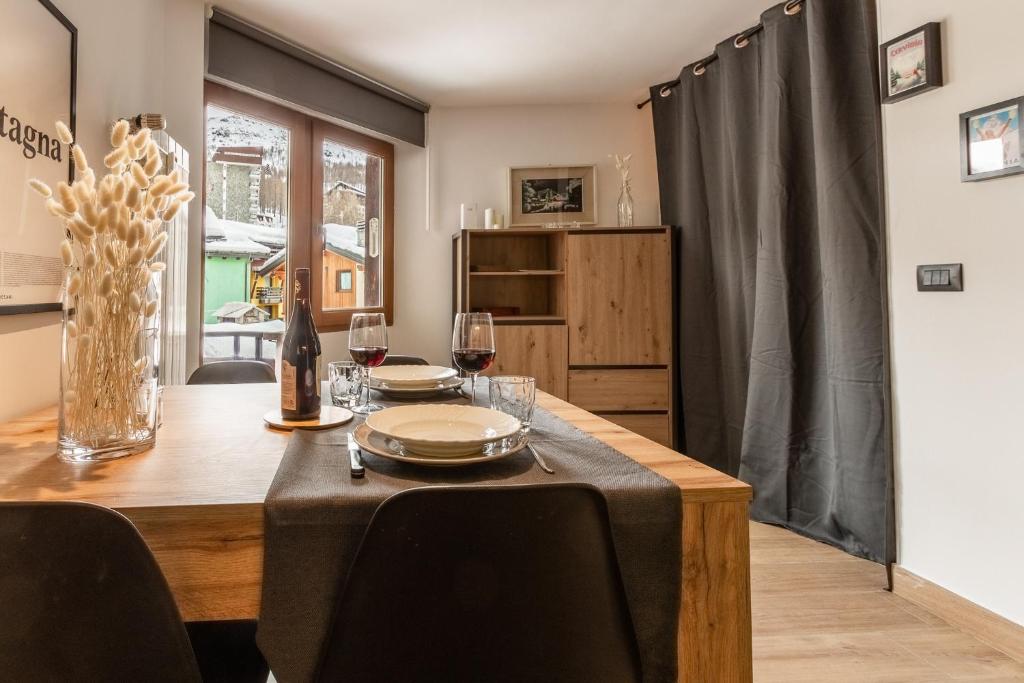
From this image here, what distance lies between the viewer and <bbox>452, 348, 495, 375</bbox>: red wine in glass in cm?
129

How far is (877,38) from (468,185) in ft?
8.07

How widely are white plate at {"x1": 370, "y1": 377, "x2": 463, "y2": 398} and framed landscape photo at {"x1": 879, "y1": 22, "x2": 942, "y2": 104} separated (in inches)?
68.2

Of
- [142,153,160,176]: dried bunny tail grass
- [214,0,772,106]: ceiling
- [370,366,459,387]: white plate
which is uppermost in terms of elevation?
[214,0,772,106]: ceiling

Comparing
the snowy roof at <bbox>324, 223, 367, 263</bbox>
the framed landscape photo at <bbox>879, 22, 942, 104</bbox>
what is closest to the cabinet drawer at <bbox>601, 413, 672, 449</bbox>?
the snowy roof at <bbox>324, 223, 367, 263</bbox>

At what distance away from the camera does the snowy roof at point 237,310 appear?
10.3 feet

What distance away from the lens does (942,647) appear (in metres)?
1.74

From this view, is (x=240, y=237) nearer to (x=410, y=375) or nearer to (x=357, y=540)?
(x=410, y=375)

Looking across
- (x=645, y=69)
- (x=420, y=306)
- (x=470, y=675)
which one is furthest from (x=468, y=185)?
(x=470, y=675)

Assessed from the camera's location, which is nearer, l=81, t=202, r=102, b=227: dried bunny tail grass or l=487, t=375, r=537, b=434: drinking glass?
l=81, t=202, r=102, b=227: dried bunny tail grass

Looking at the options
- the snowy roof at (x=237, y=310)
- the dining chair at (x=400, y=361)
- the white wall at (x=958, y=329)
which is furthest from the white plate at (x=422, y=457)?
the snowy roof at (x=237, y=310)

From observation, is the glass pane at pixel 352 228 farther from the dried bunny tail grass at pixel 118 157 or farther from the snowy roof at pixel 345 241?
the dried bunny tail grass at pixel 118 157

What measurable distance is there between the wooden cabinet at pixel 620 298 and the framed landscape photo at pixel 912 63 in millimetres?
1553

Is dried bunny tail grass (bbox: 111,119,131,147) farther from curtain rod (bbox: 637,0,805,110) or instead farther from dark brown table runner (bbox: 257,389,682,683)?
curtain rod (bbox: 637,0,805,110)

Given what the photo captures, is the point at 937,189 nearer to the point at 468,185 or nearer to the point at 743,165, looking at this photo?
the point at 743,165
